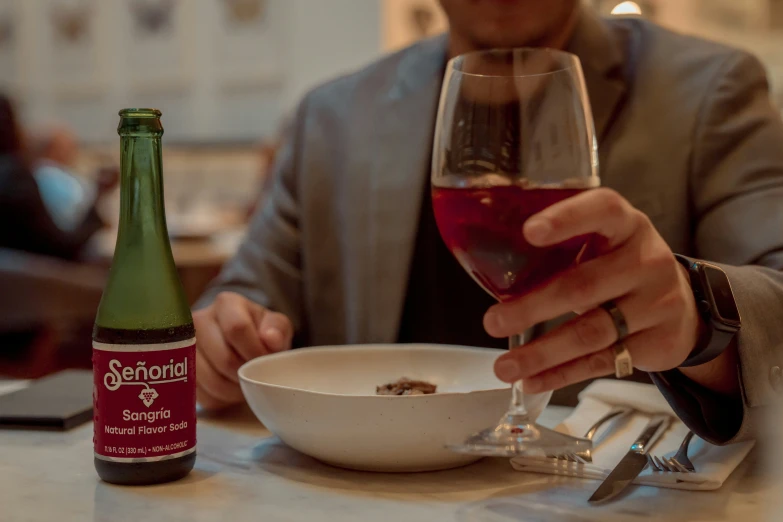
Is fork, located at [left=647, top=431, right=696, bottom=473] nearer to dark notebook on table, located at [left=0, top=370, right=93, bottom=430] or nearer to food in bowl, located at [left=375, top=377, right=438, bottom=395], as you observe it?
food in bowl, located at [left=375, top=377, right=438, bottom=395]

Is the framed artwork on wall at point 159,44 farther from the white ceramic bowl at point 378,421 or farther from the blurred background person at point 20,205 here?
the white ceramic bowl at point 378,421

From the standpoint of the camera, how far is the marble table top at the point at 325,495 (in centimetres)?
57

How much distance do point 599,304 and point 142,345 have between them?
1.07 ft

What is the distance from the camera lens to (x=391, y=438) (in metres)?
0.63

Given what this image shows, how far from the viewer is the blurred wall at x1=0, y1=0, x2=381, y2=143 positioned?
17.7ft

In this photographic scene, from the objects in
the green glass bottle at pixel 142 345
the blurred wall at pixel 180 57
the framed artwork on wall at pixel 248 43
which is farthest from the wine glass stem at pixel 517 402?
the framed artwork on wall at pixel 248 43

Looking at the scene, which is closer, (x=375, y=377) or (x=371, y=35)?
(x=375, y=377)

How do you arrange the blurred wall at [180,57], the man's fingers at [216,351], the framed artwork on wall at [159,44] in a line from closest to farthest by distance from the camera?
the man's fingers at [216,351] → the blurred wall at [180,57] → the framed artwork on wall at [159,44]

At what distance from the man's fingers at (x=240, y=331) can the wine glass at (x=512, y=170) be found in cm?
31

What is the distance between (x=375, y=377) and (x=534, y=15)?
0.60 m

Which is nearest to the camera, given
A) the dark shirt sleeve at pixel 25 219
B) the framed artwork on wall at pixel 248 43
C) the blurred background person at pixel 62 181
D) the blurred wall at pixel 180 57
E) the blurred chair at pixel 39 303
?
the blurred chair at pixel 39 303

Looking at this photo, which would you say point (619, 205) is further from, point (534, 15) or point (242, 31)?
point (242, 31)

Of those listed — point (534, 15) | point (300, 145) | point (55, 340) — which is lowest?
point (55, 340)

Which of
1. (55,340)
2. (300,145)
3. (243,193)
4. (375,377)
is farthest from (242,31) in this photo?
(375,377)
